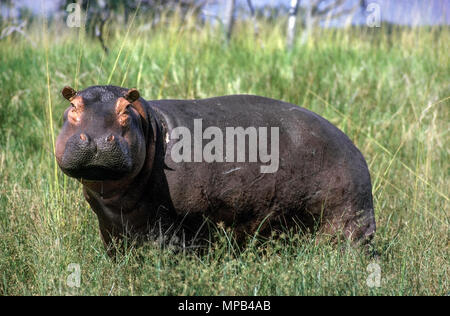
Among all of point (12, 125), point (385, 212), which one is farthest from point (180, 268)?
point (12, 125)

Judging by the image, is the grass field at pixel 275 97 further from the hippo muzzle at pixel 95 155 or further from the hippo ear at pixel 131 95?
the hippo ear at pixel 131 95

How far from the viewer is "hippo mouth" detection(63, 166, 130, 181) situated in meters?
2.11

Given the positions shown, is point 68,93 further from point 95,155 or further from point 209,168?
point 209,168

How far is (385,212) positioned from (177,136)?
1595 millimetres

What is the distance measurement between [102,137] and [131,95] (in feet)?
0.78

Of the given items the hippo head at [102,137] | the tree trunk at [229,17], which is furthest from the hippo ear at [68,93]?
the tree trunk at [229,17]

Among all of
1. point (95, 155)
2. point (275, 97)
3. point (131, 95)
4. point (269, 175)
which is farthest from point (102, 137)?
point (275, 97)

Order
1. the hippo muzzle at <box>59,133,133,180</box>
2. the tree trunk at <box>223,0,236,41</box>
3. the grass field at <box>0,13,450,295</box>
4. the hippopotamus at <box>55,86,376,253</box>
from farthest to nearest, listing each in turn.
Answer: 1. the tree trunk at <box>223,0,236,41</box>
2. the grass field at <box>0,13,450,295</box>
3. the hippopotamus at <box>55,86,376,253</box>
4. the hippo muzzle at <box>59,133,133,180</box>

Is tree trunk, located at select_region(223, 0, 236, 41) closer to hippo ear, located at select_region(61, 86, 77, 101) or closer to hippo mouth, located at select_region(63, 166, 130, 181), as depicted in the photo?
hippo ear, located at select_region(61, 86, 77, 101)

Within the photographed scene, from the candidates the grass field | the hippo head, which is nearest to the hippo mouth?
the hippo head

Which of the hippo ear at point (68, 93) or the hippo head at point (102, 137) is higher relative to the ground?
the hippo ear at point (68, 93)

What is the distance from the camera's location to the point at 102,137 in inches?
82.1

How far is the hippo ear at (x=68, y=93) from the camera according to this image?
2.23m

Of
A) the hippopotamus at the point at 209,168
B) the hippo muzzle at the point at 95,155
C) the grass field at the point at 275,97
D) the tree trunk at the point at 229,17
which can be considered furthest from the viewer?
the tree trunk at the point at 229,17
